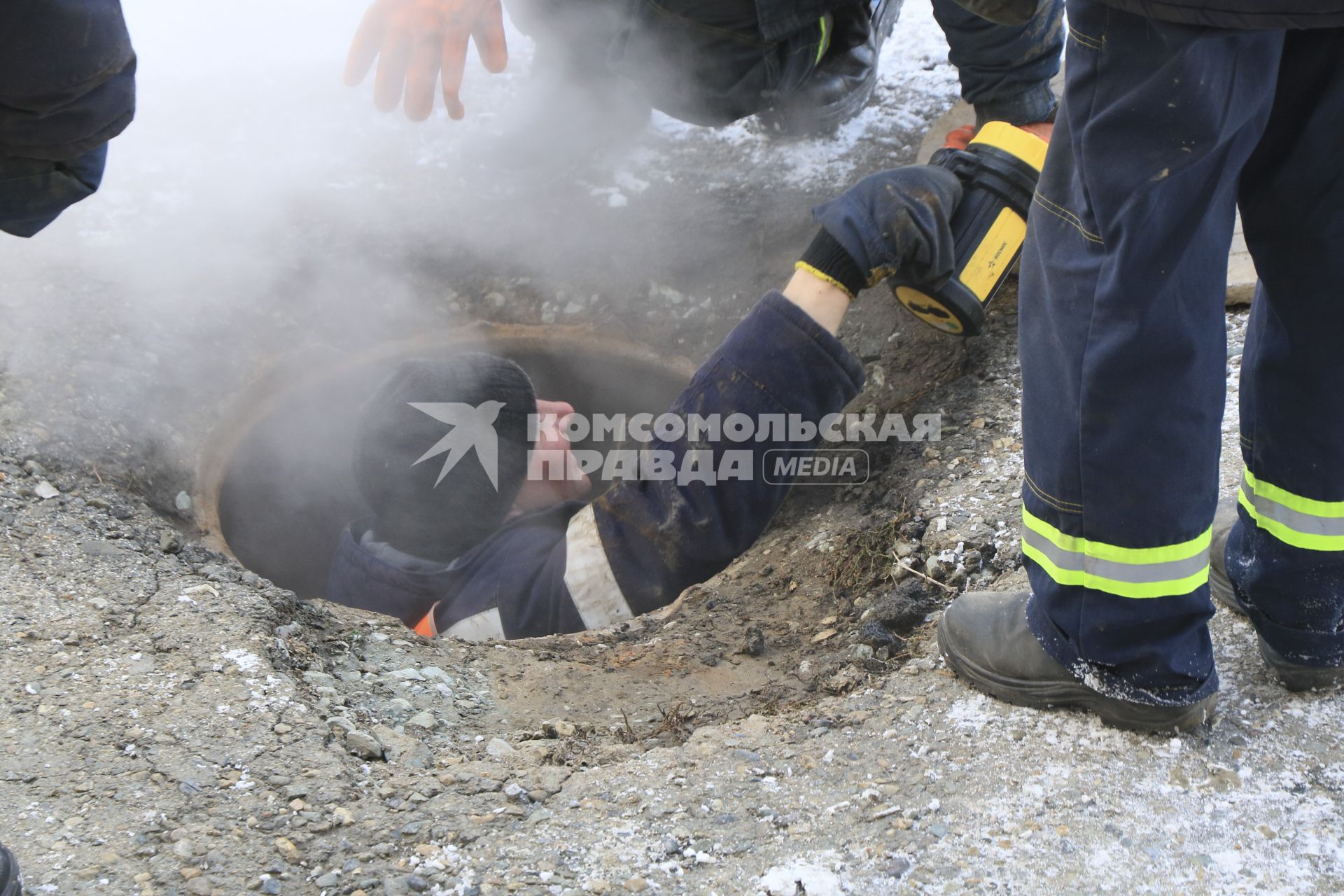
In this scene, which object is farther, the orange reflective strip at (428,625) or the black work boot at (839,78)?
the black work boot at (839,78)

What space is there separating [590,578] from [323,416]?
1.24m

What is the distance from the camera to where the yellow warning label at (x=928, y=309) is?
2229mm

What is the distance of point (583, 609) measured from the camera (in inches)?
85.4

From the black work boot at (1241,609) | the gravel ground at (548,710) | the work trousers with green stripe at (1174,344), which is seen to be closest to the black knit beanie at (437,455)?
the gravel ground at (548,710)

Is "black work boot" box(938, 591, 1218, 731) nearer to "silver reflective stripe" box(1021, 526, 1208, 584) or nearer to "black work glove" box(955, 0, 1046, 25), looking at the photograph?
"silver reflective stripe" box(1021, 526, 1208, 584)

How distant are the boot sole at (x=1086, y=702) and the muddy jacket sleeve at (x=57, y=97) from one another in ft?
4.55

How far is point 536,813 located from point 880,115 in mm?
2533

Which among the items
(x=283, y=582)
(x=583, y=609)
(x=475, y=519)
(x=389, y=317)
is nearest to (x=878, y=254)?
(x=583, y=609)

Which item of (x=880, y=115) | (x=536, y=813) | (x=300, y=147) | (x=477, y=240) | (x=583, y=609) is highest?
(x=880, y=115)

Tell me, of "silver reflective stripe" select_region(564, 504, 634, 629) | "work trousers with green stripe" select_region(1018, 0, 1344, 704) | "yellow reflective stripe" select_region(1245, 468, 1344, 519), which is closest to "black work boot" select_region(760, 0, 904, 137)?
"silver reflective stripe" select_region(564, 504, 634, 629)

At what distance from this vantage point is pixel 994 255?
2.14m

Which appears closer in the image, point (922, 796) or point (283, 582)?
point (922, 796)

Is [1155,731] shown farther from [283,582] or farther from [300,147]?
[300,147]

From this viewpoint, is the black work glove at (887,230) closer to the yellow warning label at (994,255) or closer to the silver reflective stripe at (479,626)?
the yellow warning label at (994,255)
